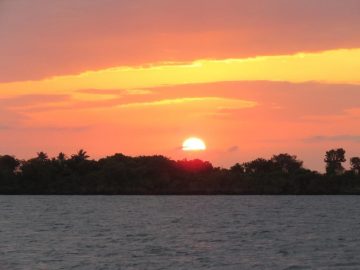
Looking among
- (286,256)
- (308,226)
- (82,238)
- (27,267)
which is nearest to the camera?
(27,267)

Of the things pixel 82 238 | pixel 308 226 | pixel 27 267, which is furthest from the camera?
pixel 308 226

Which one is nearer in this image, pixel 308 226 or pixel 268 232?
pixel 268 232

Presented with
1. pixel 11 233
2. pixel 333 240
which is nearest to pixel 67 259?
pixel 11 233

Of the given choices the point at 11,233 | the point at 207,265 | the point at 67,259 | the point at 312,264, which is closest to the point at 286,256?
the point at 312,264

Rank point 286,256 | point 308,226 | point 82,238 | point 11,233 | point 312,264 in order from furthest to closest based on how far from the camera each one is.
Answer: point 308,226, point 11,233, point 82,238, point 286,256, point 312,264

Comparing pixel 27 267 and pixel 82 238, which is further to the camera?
pixel 82 238

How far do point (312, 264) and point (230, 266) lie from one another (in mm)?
5688

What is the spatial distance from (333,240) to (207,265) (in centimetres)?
2178

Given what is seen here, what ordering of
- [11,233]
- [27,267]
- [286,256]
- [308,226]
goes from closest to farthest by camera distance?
[27,267] < [286,256] < [11,233] < [308,226]

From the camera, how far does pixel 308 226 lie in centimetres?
8706

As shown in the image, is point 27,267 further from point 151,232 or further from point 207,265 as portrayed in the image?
point 151,232

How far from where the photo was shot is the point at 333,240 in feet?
223

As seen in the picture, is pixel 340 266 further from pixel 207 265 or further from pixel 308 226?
pixel 308 226

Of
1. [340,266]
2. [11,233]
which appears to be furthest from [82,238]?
[340,266]
